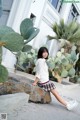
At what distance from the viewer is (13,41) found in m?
2.10

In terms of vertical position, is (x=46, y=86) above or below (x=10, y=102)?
above

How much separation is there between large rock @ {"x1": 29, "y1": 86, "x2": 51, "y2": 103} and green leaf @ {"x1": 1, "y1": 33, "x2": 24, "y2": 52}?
11.5 ft

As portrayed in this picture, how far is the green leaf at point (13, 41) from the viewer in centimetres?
208

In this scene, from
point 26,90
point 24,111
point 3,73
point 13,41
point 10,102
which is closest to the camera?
point 13,41

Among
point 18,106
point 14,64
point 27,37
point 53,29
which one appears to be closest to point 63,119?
point 18,106

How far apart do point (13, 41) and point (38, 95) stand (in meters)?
3.72

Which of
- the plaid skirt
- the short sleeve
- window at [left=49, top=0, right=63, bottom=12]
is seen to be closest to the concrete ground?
the plaid skirt

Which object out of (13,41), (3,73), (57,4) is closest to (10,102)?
(3,73)

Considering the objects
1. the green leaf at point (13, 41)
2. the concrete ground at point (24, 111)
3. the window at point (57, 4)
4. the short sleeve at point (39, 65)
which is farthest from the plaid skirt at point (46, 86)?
the window at point (57, 4)

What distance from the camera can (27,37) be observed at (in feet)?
7.60

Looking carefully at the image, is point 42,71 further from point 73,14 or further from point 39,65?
point 73,14

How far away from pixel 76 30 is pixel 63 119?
12.9m

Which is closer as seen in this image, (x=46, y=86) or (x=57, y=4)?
(x=46, y=86)

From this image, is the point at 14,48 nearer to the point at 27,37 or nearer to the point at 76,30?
the point at 27,37
